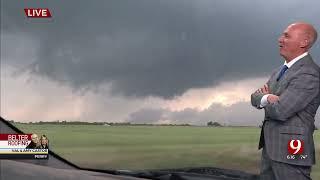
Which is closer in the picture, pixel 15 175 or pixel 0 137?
pixel 15 175

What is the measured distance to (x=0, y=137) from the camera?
3.42 metres

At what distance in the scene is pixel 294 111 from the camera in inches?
93.0

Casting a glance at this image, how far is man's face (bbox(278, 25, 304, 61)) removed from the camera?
2488 mm

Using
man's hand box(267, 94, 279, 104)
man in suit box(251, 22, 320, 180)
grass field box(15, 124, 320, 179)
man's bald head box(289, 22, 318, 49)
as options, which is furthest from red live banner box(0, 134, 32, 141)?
man's bald head box(289, 22, 318, 49)

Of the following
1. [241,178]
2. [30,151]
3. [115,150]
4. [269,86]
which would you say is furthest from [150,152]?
[269,86]

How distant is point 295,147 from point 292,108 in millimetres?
195

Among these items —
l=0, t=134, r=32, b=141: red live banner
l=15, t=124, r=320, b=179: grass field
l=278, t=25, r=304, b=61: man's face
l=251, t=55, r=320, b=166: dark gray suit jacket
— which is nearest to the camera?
l=251, t=55, r=320, b=166: dark gray suit jacket

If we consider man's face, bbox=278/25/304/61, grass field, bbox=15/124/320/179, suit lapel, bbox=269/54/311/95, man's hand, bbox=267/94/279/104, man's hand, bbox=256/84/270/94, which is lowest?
grass field, bbox=15/124/320/179

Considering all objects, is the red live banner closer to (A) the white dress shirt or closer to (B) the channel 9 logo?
(A) the white dress shirt

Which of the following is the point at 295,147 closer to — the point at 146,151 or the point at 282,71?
the point at 282,71

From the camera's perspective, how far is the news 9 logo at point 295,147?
7.75 ft

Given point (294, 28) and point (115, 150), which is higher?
point (294, 28)

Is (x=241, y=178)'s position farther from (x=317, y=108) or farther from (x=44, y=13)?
(x=44, y=13)

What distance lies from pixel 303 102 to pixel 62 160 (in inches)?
82.0
